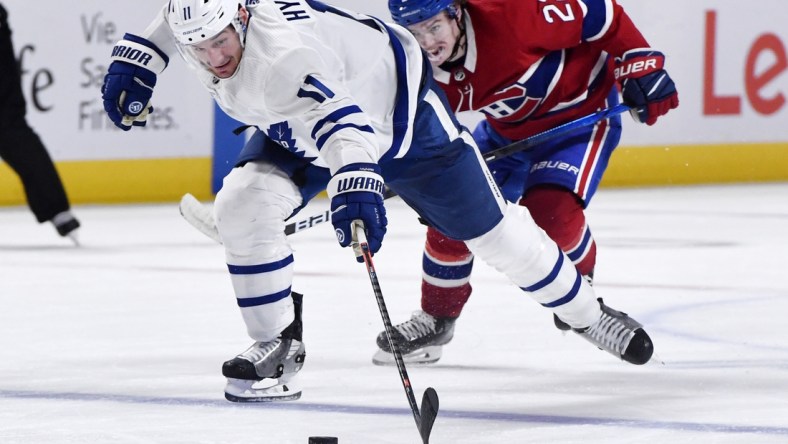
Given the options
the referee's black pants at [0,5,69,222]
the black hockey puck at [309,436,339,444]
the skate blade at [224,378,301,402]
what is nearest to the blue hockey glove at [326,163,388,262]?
the black hockey puck at [309,436,339,444]

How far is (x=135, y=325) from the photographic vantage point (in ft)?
12.4

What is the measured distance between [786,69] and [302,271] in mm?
3623

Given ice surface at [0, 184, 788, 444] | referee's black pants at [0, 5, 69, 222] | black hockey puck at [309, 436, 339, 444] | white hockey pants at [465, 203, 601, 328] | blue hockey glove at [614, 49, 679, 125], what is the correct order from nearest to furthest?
black hockey puck at [309, 436, 339, 444] < ice surface at [0, 184, 788, 444] < white hockey pants at [465, 203, 601, 328] < blue hockey glove at [614, 49, 679, 125] < referee's black pants at [0, 5, 69, 222]

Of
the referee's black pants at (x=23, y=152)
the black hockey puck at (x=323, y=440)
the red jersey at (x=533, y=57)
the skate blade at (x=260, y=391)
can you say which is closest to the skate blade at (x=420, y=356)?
the skate blade at (x=260, y=391)

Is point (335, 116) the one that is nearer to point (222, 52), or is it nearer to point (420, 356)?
Result: point (222, 52)

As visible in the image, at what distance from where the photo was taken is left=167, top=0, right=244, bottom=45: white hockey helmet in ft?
8.13

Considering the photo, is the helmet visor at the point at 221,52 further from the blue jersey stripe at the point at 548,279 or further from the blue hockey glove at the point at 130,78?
the blue jersey stripe at the point at 548,279

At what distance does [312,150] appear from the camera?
2719 millimetres

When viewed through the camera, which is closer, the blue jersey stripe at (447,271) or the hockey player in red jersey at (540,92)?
the hockey player in red jersey at (540,92)

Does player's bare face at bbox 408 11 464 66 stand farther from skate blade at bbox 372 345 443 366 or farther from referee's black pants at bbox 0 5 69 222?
referee's black pants at bbox 0 5 69 222

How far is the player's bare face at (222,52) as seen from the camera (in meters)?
2.51

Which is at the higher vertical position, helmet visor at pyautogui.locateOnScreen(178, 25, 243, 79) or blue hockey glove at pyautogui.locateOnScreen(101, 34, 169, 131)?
helmet visor at pyautogui.locateOnScreen(178, 25, 243, 79)

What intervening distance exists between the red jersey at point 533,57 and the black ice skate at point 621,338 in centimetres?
61

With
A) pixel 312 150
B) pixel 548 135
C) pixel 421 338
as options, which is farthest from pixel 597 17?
pixel 312 150
